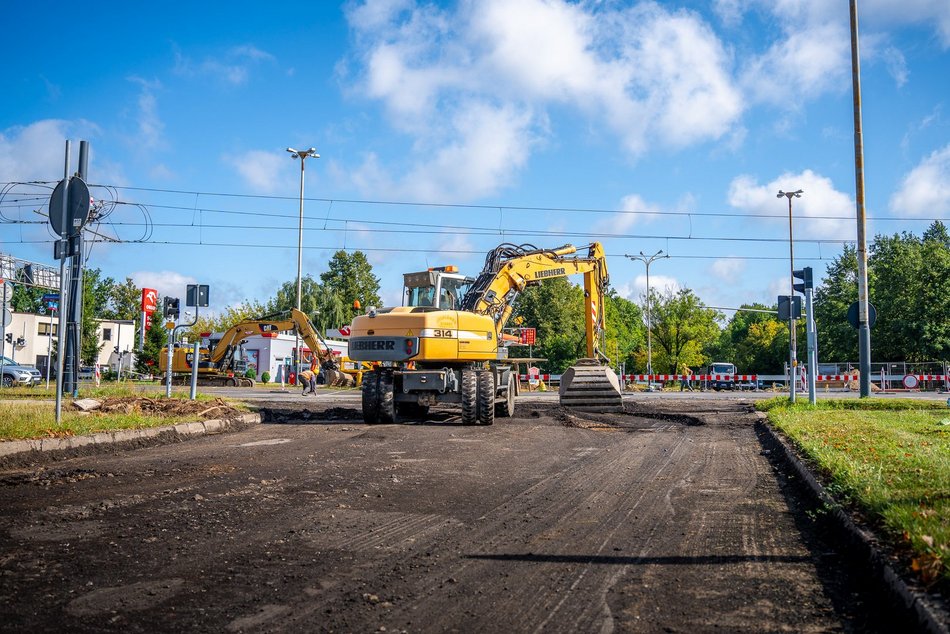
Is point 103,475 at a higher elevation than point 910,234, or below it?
below

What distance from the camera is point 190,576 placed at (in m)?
4.29

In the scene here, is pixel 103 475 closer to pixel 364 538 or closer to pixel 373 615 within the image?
pixel 364 538

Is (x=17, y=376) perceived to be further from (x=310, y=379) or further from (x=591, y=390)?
(x=591, y=390)

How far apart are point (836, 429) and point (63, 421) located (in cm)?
1198

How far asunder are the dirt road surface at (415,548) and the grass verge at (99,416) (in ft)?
4.33

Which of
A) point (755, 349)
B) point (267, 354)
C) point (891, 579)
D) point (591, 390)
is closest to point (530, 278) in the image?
point (591, 390)

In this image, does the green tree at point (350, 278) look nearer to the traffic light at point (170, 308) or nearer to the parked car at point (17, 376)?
the parked car at point (17, 376)

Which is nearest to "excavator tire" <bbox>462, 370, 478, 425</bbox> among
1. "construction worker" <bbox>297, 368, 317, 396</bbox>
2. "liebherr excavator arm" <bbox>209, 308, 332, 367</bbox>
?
"construction worker" <bbox>297, 368, 317, 396</bbox>

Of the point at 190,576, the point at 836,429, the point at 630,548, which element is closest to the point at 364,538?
the point at 190,576

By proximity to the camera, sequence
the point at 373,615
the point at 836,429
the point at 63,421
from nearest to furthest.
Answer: the point at 373,615 < the point at 63,421 < the point at 836,429

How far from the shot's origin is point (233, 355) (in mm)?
39688

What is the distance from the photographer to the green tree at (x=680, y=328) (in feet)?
218

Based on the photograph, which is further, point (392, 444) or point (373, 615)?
point (392, 444)

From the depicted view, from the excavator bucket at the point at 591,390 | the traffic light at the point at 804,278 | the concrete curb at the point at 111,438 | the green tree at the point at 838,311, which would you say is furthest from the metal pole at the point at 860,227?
the green tree at the point at 838,311
